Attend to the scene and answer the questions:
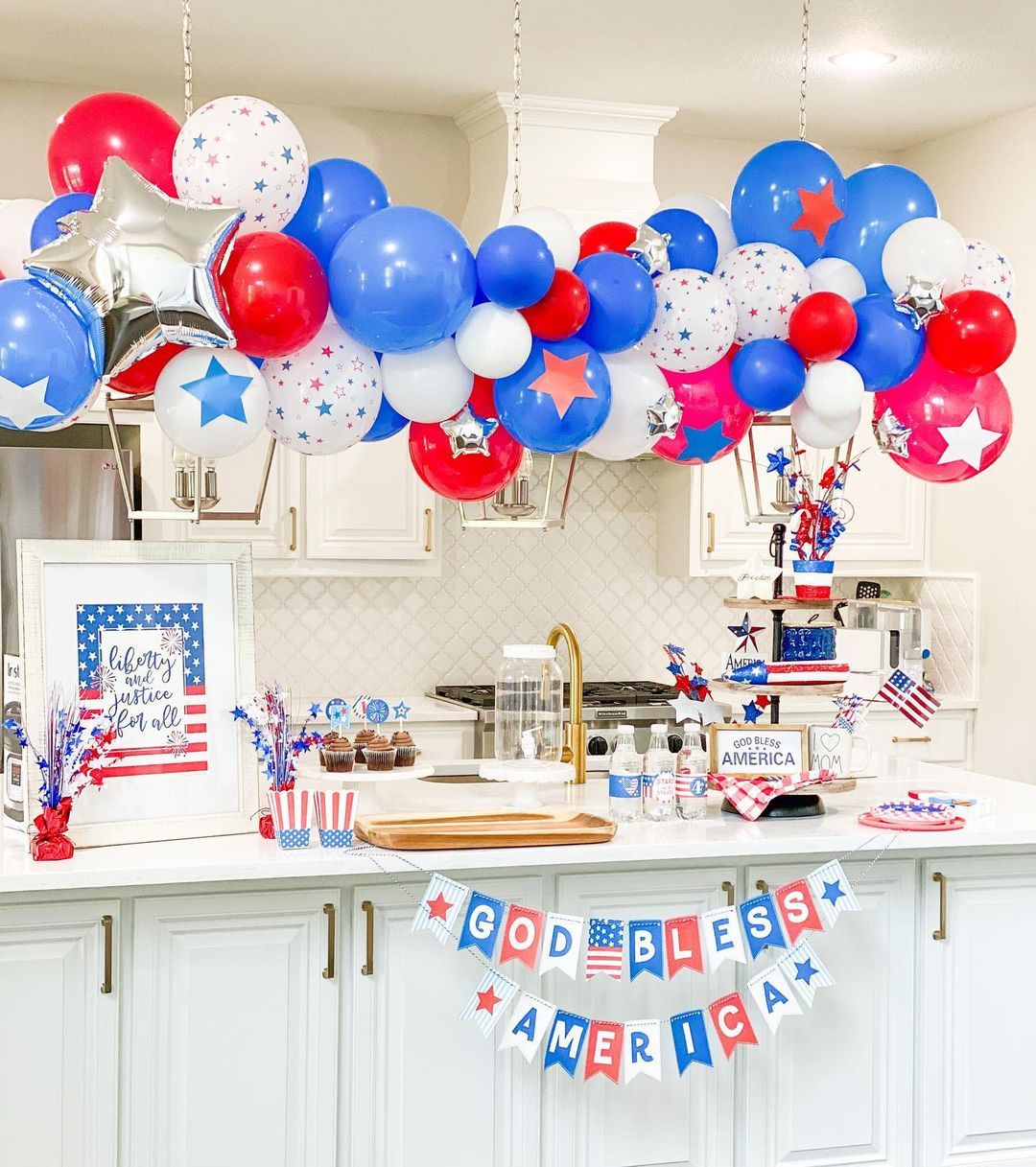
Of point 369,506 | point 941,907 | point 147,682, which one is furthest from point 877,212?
point 369,506

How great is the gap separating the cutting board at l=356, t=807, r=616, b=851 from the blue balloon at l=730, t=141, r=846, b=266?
1248mm

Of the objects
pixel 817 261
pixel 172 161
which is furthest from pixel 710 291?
pixel 172 161

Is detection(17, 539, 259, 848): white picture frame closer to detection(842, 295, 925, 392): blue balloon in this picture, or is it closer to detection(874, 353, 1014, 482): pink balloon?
detection(842, 295, 925, 392): blue balloon

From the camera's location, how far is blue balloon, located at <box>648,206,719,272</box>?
288cm

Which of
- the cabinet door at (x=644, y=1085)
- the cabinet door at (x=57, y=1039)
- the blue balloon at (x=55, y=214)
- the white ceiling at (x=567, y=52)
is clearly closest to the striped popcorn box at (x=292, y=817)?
the cabinet door at (x=57, y=1039)

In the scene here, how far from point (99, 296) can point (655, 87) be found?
2.84m

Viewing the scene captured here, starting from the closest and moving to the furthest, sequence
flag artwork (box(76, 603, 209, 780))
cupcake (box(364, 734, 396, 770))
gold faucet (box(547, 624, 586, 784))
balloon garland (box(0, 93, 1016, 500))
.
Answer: balloon garland (box(0, 93, 1016, 500)) < flag artwork (box(76, 603, 209, 780)) < gold faucet (box(547, 624, 586, 784)) < cupcake (box(364, 734, 396, 770))

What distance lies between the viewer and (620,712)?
4.67m

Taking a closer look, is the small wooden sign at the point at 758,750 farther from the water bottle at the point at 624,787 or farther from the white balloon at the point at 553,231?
the white balloon at the point at 553,231

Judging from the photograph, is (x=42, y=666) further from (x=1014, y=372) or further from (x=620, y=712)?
(x=1014, y=372)

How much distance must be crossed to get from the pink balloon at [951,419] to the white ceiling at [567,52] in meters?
1.47

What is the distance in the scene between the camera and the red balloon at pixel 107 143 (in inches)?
97.4

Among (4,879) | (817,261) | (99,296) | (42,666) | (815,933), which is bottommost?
(815,933)

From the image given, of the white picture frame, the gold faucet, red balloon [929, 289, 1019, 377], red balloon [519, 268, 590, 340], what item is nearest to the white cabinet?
the gold faucet
